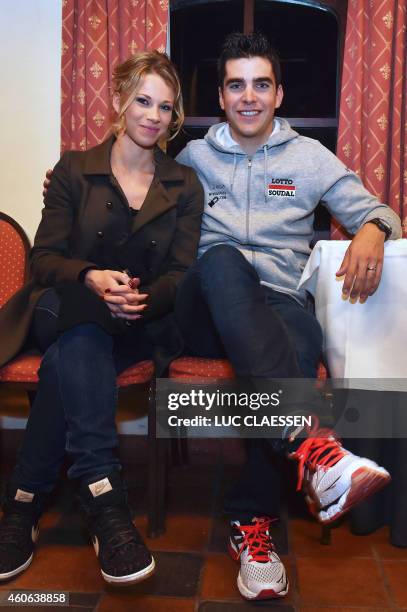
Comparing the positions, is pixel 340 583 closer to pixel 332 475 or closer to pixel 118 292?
pixel 332 475

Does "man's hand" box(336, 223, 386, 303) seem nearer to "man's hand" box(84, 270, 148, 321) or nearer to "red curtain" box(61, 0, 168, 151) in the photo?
"man's hand" box(84, 270, 148, 321)

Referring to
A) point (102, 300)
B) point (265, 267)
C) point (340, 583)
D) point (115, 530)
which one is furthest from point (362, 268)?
point (115, 530)

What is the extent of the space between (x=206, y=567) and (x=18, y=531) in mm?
487

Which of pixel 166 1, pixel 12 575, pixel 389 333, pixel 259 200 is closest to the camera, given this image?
pixel 12 575

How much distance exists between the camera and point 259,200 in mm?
1982

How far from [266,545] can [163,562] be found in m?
0.29

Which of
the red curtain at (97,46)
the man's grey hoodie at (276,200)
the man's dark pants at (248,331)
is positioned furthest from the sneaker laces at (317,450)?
the red curtain at (97,46)

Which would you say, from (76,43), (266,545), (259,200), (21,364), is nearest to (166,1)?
(76,43)

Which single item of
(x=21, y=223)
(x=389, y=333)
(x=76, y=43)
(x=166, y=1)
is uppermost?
(x=166, y=1)

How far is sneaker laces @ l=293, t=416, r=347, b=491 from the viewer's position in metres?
1.30

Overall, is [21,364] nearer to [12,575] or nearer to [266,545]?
[12,575]

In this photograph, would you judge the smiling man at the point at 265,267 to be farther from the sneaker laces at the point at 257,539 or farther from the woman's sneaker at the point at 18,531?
the woman's sneaker at the point at 18,531

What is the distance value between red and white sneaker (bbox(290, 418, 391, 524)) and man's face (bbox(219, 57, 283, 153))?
1.07 meters

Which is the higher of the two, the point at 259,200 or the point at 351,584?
the point at 259,200
